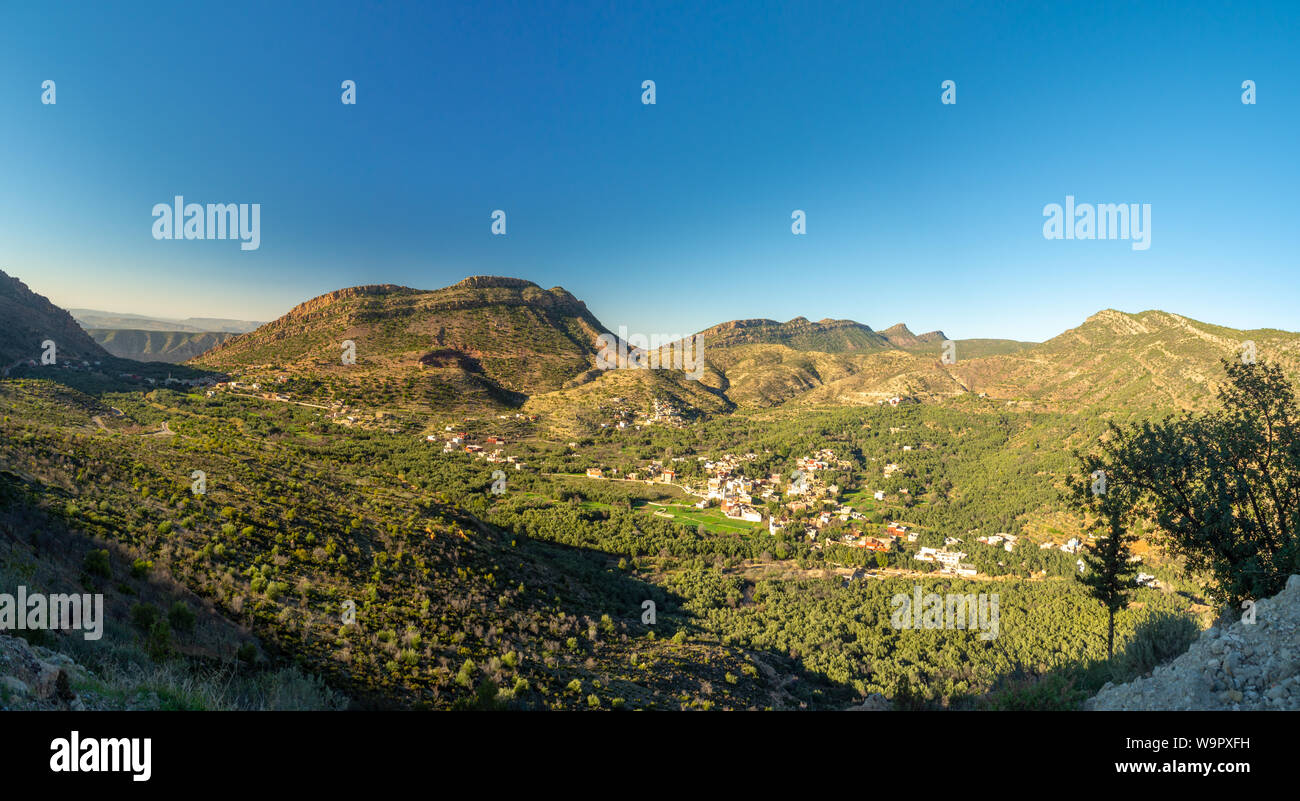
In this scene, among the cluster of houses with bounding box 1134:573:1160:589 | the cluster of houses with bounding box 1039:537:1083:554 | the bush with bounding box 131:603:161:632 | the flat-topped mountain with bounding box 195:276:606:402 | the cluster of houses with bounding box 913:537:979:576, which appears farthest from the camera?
the flat-topped mountain with bounding box 195:276:606:402

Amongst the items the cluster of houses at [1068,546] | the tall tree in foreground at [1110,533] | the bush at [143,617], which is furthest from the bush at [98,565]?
Answer: the cluster of houses at [1068,546]

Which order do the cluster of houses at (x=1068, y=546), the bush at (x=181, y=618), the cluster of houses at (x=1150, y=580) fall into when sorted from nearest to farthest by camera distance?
1. the bush at (x=181, y=618)
2. the cluster of houses at (x=1150, y=580)
3. the cluster of houses at (x=1068, y=546)

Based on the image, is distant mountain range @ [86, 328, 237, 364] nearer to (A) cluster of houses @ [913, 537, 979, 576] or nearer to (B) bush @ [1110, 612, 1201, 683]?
(A) cluster of houses @ [913, 537, 979, 576]

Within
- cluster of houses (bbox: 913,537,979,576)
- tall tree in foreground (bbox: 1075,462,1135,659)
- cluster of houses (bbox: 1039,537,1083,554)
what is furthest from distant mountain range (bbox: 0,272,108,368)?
cluster of houses (bbox: 1039,537,1083,554)

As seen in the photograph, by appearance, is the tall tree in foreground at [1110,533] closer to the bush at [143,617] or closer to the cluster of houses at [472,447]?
the bush at [143,617]
